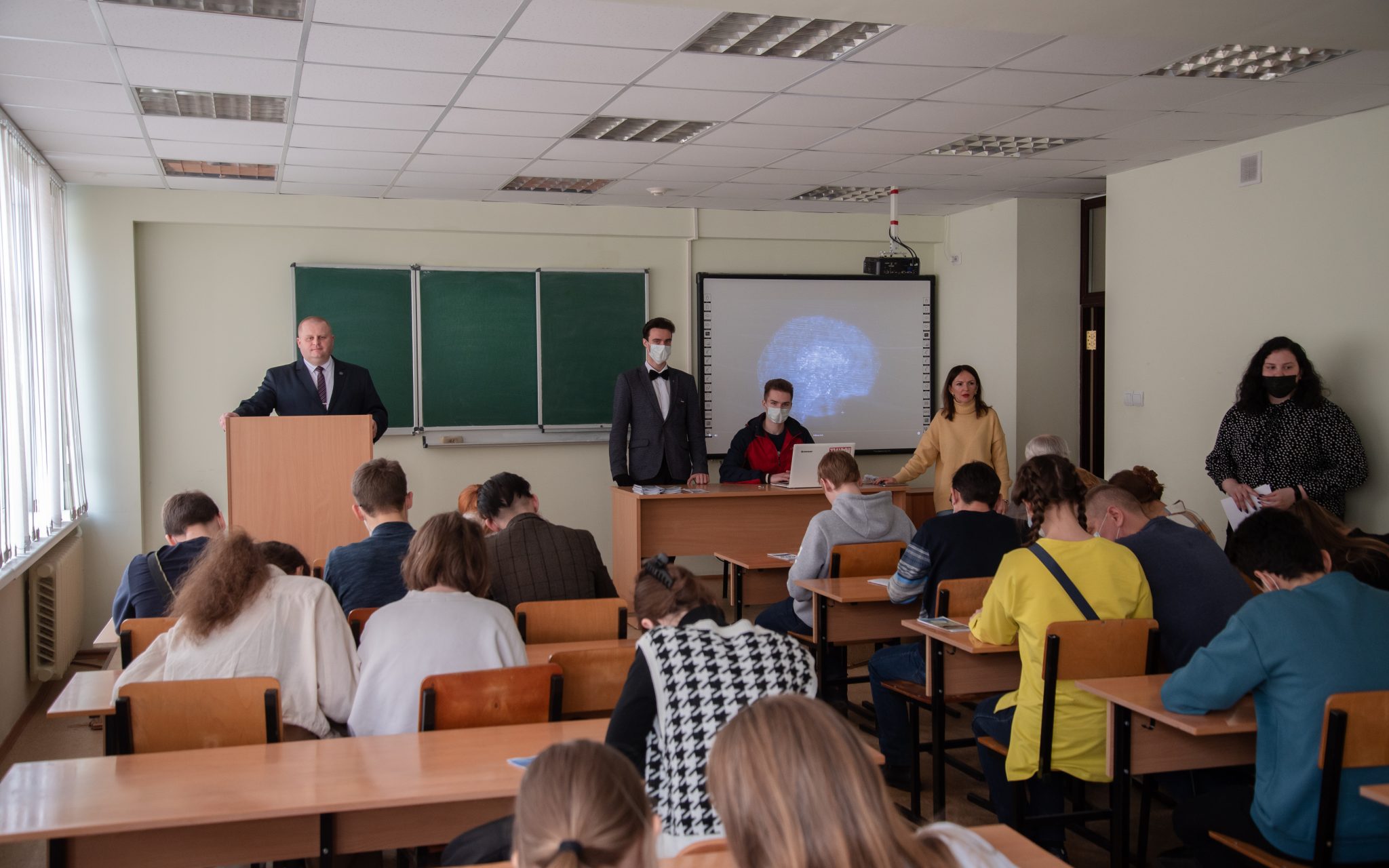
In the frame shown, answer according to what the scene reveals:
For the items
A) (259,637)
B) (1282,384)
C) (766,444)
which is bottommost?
(259,637)

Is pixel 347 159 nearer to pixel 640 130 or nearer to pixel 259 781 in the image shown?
pixel 640 130

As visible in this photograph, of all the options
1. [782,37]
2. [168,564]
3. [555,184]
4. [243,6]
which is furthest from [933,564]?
[555,184]

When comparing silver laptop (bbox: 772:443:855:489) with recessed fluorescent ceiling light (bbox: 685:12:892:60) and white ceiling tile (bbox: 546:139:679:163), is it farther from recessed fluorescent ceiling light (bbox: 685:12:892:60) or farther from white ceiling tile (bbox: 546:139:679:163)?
A: recessed fluorescent ceiling light (bbox: 685:12:892:60)

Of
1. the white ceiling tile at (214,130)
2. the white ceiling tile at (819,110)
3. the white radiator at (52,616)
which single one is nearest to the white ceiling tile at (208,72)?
the white ceiling tile at (214,130)

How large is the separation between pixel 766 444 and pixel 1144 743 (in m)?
4.53

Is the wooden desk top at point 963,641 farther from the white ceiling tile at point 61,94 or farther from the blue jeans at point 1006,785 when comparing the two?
the white ceiling tile at point 61,94

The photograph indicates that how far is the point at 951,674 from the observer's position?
146 inches

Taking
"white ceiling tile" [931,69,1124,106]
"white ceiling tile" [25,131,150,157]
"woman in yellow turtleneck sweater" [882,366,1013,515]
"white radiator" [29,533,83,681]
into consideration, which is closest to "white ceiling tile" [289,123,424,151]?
"white ceiling tile" [25,131,150,157]

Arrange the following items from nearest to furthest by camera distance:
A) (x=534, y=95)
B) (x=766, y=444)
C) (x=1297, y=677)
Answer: (x=1297, y=677)
(x=534, y=95)
(x=766, y=444)

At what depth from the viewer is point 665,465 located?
7250mm

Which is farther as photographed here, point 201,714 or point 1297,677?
point 201,714

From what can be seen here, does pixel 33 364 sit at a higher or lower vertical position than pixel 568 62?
lower

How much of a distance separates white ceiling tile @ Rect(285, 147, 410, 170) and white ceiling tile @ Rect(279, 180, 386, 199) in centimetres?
63

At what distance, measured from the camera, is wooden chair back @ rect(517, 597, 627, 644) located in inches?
144
